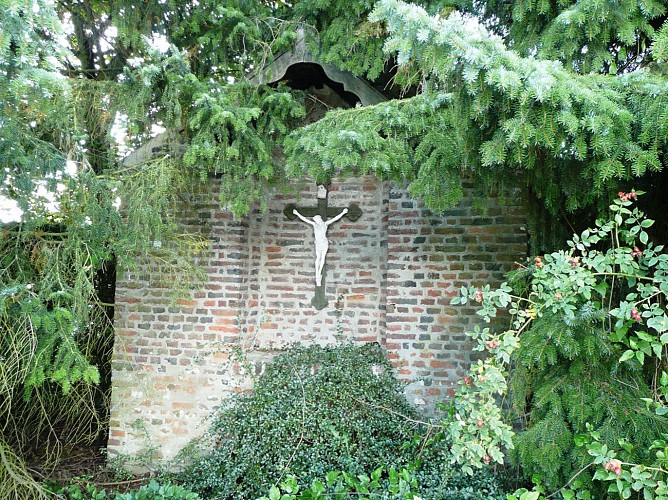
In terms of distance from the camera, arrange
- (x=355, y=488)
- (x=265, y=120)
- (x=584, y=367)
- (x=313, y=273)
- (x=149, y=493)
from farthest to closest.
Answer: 1. (x=313, y=273)
2. (x=265, y=120)
3. (x=149, y=493)
4. (x=355, y=488)
5. (x=584, y=367)

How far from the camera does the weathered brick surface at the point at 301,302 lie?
13.7 ft

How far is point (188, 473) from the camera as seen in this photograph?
398 centimetres

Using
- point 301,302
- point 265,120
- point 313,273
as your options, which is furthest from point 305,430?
point 265,120

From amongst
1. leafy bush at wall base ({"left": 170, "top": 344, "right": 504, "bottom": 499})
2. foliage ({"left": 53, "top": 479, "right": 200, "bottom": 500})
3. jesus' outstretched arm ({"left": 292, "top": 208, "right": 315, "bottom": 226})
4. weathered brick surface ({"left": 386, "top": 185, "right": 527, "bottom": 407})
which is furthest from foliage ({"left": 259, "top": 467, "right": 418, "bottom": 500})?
jesus' outstretched arm ({"left": 292, "top": 208, "right": 315, "bottom": 226})

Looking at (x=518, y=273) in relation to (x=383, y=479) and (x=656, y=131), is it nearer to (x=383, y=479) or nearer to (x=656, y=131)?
(x=656, y=131)

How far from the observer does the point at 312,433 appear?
3.66 m

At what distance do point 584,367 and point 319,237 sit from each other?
2770 millimetres

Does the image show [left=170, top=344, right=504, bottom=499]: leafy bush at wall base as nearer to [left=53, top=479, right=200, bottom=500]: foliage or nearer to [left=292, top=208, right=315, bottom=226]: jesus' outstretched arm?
[left=53, top=479, right=200, bottom=500]: foliage

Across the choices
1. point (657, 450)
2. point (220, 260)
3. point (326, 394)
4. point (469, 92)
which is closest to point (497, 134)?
point (469, 92)

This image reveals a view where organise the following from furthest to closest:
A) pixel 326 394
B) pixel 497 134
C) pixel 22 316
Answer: pixel 326 394, pixel 22 316, pixel 497 134

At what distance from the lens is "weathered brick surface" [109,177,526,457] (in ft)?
13.7

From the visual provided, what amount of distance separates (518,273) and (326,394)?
1880 millimetres

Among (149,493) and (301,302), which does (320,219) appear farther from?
(149,493)

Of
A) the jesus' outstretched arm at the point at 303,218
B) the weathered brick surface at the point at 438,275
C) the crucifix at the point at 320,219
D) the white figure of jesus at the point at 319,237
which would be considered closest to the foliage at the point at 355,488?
the weathered brick surface at the point at 438,275
